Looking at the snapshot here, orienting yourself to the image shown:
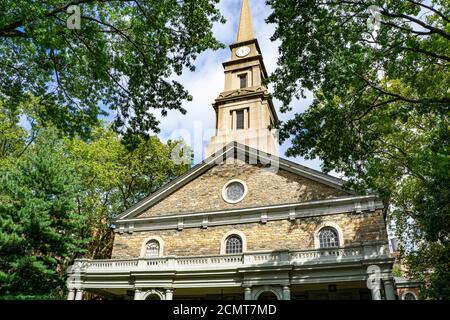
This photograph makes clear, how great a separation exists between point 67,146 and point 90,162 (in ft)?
8.91

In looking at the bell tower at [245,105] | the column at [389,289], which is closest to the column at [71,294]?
the column at [389,289]

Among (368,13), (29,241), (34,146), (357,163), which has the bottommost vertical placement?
(29,241)

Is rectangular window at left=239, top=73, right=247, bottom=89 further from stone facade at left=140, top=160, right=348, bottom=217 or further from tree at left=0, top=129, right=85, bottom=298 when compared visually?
tree at left=0, top=129, right=85, bottom=298

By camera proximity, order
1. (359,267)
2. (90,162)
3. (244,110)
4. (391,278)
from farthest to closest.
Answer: (244,110), (90,162), (359,267), (391,278)

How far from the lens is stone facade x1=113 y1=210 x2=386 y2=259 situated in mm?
16938

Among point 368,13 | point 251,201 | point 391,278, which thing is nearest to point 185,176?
point 251,201

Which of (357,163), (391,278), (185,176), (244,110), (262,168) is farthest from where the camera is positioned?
(244,110)

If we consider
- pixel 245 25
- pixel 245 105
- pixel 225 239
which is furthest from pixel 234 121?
pixel 225 239

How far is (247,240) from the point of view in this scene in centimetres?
1892

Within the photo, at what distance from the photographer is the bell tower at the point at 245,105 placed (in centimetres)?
3097

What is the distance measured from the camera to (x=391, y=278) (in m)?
14.2

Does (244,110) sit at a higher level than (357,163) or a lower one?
higher

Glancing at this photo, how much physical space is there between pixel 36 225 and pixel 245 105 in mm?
21529

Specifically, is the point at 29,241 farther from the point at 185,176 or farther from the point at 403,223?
the point at 403,223
